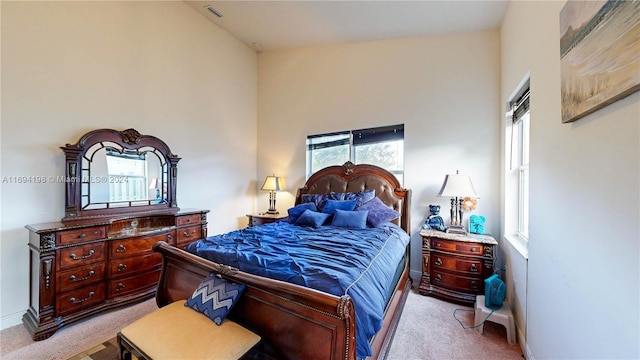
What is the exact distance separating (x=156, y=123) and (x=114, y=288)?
2026 millimetres

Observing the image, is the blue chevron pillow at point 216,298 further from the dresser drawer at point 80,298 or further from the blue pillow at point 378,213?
the blue pillow at point 378,213

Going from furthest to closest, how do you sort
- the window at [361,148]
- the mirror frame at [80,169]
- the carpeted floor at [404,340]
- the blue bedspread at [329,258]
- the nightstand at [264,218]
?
1. the nightstand at [264,218]
2. the window at [361,148]
3. the mirror frame at [80,169]
4. the carpeted floor at [404,340]
5. the blue bedspread at [329,258]

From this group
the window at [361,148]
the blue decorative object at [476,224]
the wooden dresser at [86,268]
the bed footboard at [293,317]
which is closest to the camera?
the bed footboard at [293,317]

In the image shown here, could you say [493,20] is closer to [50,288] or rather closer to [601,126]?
[601,126]

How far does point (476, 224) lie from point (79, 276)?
14.0ft

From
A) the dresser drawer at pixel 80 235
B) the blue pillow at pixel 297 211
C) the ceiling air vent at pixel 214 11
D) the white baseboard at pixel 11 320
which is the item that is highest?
the ceiling air vent at pixel 214 11

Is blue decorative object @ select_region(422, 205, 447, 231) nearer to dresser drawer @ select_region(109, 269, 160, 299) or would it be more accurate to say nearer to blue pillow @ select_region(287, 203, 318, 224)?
blue pillow @ select_region(287, 203, 318, 224)

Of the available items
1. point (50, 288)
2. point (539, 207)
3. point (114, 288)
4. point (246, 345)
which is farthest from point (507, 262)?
point (50, 288)

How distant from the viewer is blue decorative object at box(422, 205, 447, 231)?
3234 mm

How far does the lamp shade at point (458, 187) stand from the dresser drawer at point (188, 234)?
126 inches

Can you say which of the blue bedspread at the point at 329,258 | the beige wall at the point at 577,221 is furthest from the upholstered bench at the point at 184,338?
the beige wall at the point at 577,221

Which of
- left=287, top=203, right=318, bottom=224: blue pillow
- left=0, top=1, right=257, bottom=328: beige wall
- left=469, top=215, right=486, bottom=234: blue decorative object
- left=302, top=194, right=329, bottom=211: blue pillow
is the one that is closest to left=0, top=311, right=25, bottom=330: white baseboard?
left=0, top=1, right=257, bottom=328: beige wall

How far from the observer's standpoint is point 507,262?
2.74 m

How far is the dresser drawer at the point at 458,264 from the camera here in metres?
2.79
